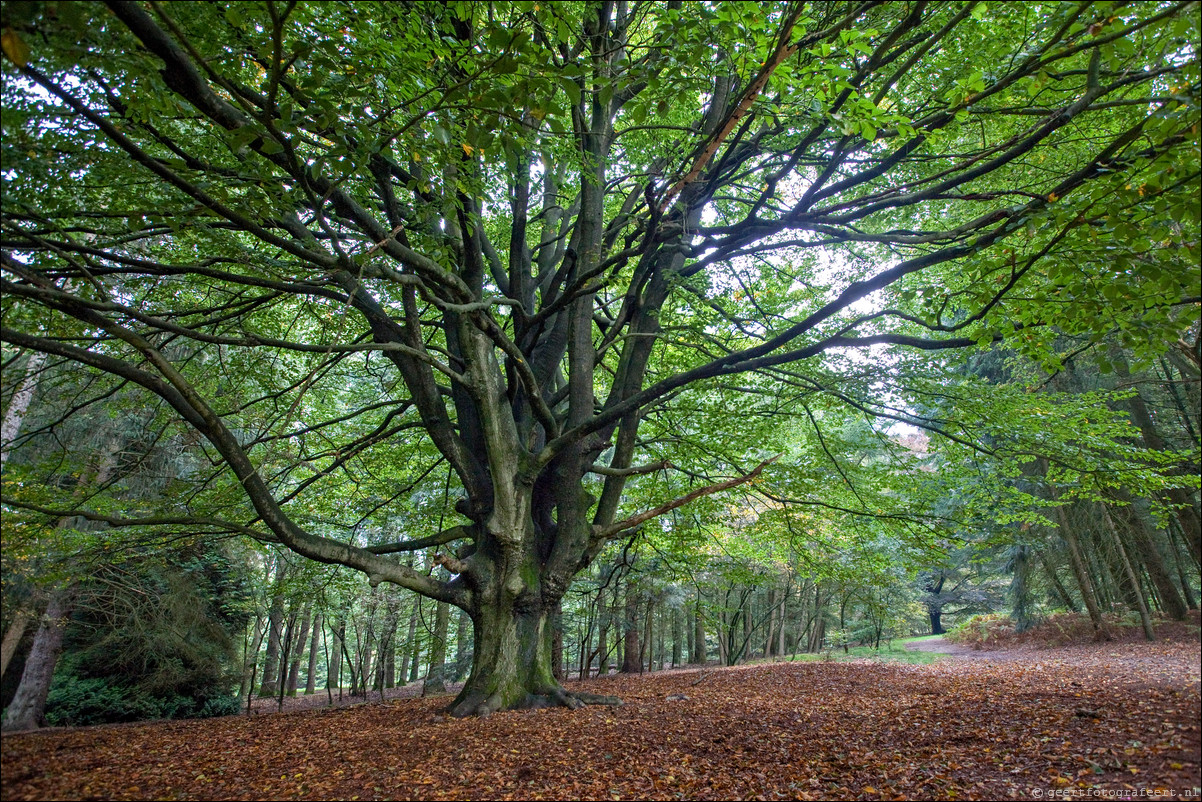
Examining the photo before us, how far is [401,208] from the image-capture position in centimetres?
532

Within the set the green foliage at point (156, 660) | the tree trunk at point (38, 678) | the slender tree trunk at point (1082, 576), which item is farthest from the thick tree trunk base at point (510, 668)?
the slender tree trunk at point (1082, 576)

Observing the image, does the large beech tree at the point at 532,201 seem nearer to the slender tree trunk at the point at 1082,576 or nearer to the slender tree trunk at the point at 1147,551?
the slender tree trunk at the point at 1147,551

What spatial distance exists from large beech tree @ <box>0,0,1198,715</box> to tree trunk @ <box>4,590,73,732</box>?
4492mm

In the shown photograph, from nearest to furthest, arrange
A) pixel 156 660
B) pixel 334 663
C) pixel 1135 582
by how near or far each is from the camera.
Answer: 1. pixel 1135 582
2. pixel 156 660
3. pixel 334 663

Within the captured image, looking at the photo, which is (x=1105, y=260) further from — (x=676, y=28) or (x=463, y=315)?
(x=463, y=315)

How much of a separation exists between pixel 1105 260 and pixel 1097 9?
150 centimetres

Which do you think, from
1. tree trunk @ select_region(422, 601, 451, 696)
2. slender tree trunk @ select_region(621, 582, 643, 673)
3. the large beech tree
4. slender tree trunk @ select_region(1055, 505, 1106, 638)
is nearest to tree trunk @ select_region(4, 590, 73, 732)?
the large beech tree

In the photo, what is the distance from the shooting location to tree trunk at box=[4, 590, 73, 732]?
26.7 feet

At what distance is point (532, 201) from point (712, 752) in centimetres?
789

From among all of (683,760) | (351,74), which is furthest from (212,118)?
(683,760)

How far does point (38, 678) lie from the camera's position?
335 inches

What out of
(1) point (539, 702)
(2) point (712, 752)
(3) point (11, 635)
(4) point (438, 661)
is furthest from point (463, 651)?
(2) point (712, 752)

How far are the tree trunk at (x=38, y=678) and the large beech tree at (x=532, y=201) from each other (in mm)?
4492

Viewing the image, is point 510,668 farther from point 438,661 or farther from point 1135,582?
point 1135,582
